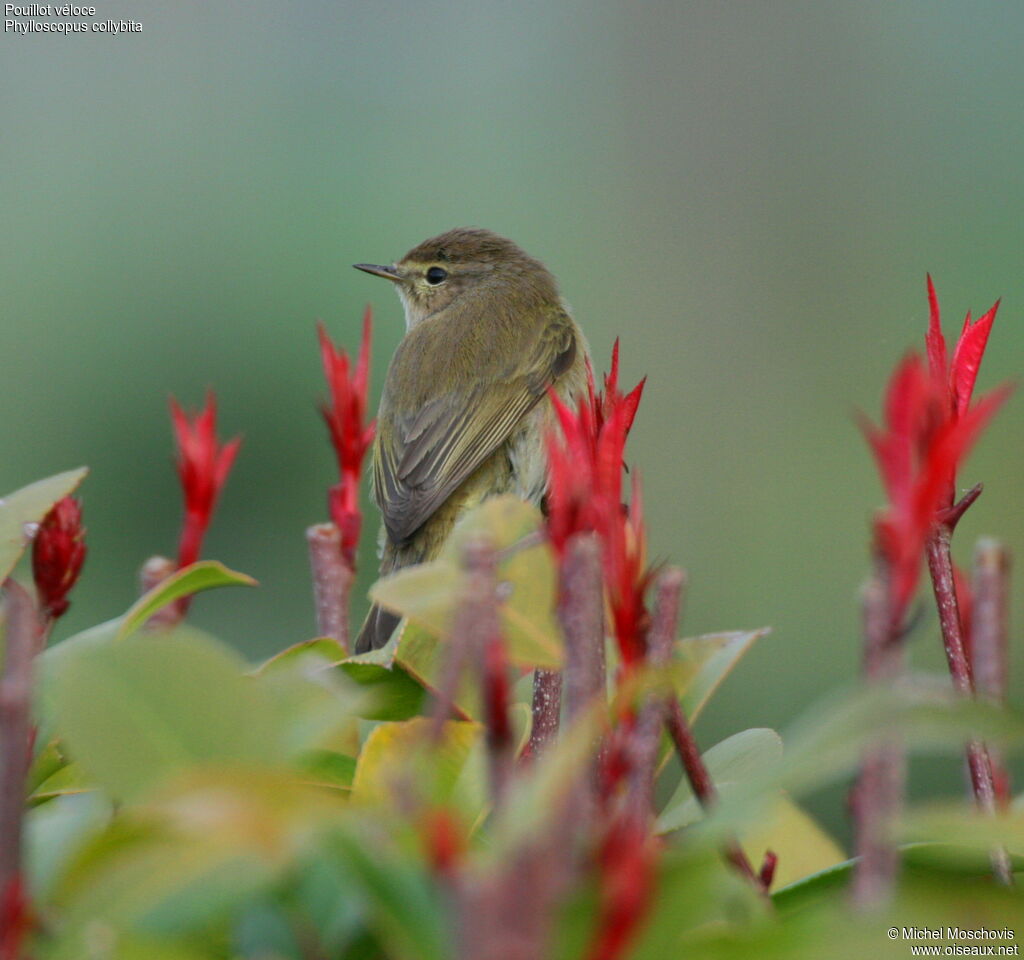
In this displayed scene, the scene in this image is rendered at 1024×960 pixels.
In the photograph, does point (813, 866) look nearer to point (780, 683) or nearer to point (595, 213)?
point (780, 683)

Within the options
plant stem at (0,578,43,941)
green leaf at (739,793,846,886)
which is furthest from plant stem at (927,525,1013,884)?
plant stem at (0,578,43,941)

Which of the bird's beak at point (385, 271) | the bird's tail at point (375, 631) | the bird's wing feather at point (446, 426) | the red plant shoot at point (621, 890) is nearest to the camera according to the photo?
the red plant shoot at point (621, 890)

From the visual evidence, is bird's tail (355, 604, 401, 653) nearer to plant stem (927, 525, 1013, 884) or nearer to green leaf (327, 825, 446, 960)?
plant stem (927, 525, 1013, 884)

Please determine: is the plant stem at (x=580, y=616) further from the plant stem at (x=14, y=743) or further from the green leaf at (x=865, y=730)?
the plant stem at (x=14, y=743)

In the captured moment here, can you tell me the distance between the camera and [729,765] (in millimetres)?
939

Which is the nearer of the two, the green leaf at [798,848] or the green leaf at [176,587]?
the green leaf at [176,587]

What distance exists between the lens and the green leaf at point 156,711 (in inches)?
24.5

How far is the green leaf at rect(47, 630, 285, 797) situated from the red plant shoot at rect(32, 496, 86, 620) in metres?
0.43

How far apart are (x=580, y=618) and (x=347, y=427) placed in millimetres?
737

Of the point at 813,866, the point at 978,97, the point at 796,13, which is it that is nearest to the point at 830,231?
the point at 978,97

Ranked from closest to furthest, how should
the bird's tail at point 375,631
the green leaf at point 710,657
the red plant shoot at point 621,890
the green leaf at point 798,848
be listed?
the red plant shoot at point 621,890, the green leaf at point 710,657, the green leaf at point 798,848, the bird's tail at point 375,631

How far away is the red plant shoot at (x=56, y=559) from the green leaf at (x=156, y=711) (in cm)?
43

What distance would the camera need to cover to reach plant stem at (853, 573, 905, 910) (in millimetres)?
559

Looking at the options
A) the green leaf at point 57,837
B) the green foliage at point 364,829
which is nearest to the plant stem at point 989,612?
the green foliage at point 364,829
